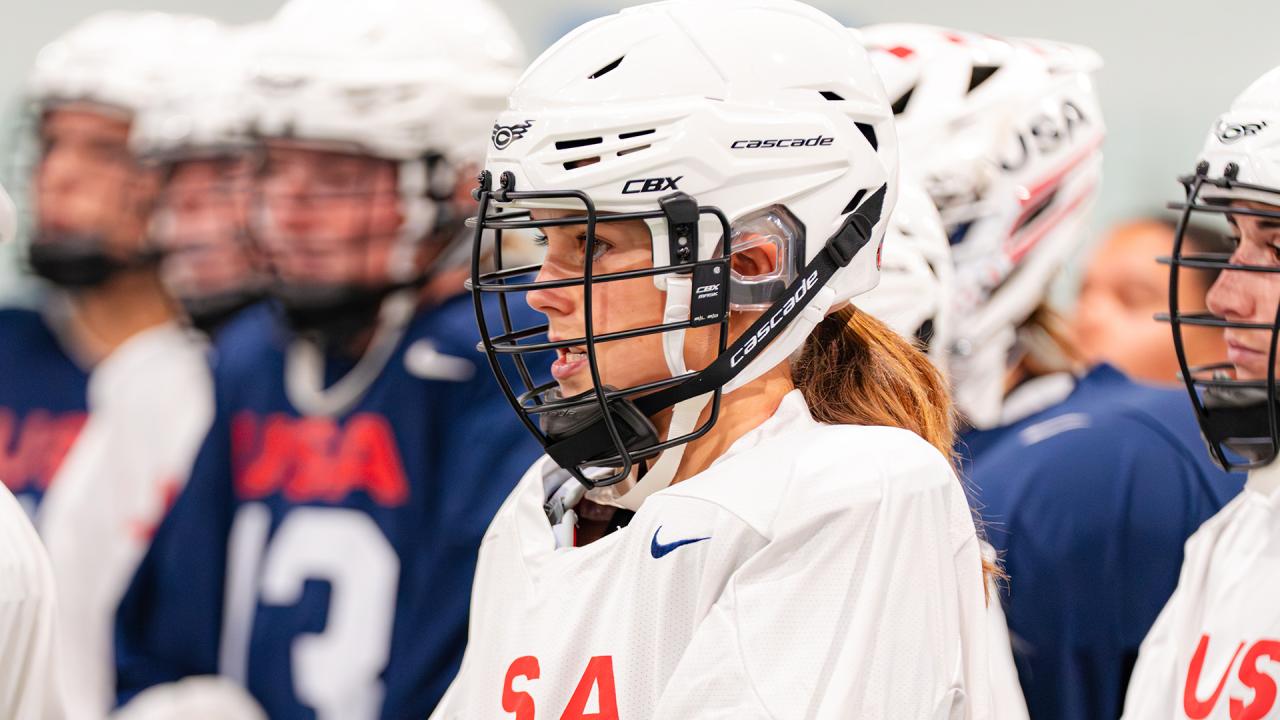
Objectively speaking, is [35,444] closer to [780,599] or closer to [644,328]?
[644,328]

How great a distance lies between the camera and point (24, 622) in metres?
1.63

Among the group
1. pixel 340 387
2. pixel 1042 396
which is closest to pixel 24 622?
pixel 340 387

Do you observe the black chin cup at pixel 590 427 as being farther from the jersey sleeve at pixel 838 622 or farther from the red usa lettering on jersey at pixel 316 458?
the red usa lettering on jersey at pixel 316 458

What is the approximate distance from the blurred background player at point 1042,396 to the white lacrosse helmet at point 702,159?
1343 millimetres

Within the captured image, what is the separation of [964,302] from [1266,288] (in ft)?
4.01

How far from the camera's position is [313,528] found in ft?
10.0

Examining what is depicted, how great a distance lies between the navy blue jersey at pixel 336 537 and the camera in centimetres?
294

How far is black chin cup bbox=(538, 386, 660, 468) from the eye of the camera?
4.68 ft

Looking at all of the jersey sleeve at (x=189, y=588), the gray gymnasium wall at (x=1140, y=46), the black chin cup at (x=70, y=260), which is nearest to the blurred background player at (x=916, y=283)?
the jersey sleeve at (x=189, y=588)

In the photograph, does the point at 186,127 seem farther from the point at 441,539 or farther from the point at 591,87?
the point at 591,87

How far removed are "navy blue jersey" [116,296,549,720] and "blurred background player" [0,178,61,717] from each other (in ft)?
4.09

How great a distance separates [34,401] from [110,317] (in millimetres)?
295

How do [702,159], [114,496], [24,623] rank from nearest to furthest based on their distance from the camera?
[702,159] → [24,623] → [114,496]

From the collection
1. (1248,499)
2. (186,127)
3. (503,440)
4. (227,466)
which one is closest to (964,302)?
(503,440)
